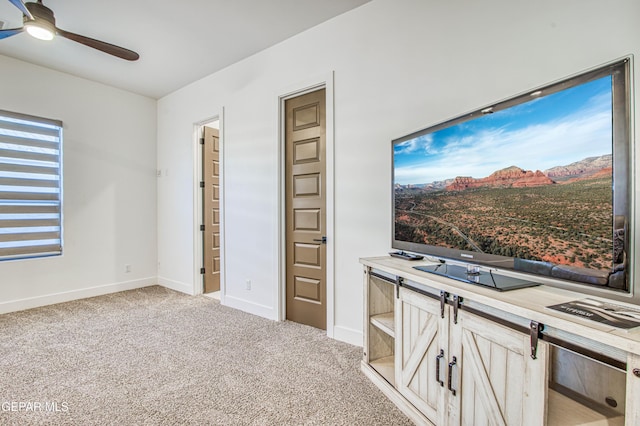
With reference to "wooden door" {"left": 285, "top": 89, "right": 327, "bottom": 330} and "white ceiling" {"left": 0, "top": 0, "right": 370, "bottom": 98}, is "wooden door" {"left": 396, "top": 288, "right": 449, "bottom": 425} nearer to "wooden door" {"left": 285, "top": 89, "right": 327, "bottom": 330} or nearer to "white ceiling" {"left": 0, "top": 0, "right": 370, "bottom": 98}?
"wooden door" {"left": 285, "top": 89, "right": 327, "bottom": 330}

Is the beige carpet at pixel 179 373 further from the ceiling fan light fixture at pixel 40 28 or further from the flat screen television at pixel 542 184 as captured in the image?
the ceiling fan light fixture at pixel 40 28

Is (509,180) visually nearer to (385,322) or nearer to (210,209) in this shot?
(385,322)

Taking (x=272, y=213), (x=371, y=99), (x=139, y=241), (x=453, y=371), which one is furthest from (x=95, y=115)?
(x=453, y=371)

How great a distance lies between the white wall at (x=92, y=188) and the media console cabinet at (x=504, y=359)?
13.9 ft

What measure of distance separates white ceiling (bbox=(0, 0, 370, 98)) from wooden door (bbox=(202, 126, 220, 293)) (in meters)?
0.93

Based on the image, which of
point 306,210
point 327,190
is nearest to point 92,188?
point 306,210

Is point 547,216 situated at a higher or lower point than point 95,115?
lower

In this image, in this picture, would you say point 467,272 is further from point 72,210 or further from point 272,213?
point 72,210

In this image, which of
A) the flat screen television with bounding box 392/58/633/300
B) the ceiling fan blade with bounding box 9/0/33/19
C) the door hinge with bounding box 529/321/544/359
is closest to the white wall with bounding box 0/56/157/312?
the ceiling fan blade with bounding box 9/0/33/19

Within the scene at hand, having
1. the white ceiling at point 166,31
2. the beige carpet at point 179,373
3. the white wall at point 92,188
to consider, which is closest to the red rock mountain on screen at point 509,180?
the beige carpet at point 179,373

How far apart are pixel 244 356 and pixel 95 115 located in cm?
394

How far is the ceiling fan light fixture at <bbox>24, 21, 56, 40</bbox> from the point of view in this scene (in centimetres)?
214

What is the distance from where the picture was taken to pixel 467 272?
1.54 m

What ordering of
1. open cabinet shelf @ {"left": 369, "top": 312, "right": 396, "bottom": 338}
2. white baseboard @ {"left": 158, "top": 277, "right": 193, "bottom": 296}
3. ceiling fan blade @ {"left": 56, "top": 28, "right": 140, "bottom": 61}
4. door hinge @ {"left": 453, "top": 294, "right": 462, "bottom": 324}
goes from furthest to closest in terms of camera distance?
white baseboard @ {"left": 158, "top": 277, "right": 193, "bottom": 296}, ceiling fan blade @ {"left": 56, "top": 28, "right": 140, "bottom": 61}, open cabinet shelf @ {"left": 369, "top": 312, "right": 396, "bottom": 338}, door hinge @ {"left": 453, "top": 294, "right": 462, "bottom": 324}
